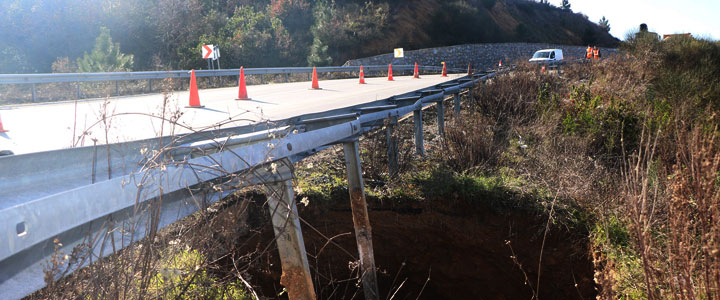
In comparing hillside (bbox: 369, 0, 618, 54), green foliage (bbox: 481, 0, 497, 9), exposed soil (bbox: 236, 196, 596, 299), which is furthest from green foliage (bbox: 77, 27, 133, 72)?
green foliage (bbox: 481, 0, 497, 9)

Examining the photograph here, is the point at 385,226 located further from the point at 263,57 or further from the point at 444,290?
the point at 263,57

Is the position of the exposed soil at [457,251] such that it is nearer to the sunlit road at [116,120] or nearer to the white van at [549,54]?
the sunlit road at [116,120]

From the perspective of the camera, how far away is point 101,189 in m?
2.42

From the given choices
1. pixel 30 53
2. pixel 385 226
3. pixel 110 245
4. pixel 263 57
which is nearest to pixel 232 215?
pixel 110 245

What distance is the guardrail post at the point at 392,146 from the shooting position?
7.99m

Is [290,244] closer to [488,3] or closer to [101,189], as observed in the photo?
[101,189]

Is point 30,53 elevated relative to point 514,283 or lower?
elevated

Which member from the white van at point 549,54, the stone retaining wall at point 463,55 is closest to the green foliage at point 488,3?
the stone retaining wall at point 463,55

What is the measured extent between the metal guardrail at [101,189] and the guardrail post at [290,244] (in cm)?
22

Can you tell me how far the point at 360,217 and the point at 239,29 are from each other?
3334 centimetres

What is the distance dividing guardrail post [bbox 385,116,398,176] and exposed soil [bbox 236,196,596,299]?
0.61m

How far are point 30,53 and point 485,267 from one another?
3077 centimetres

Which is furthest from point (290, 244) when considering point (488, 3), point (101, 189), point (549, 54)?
point (488, 3)

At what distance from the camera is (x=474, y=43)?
52062mm
